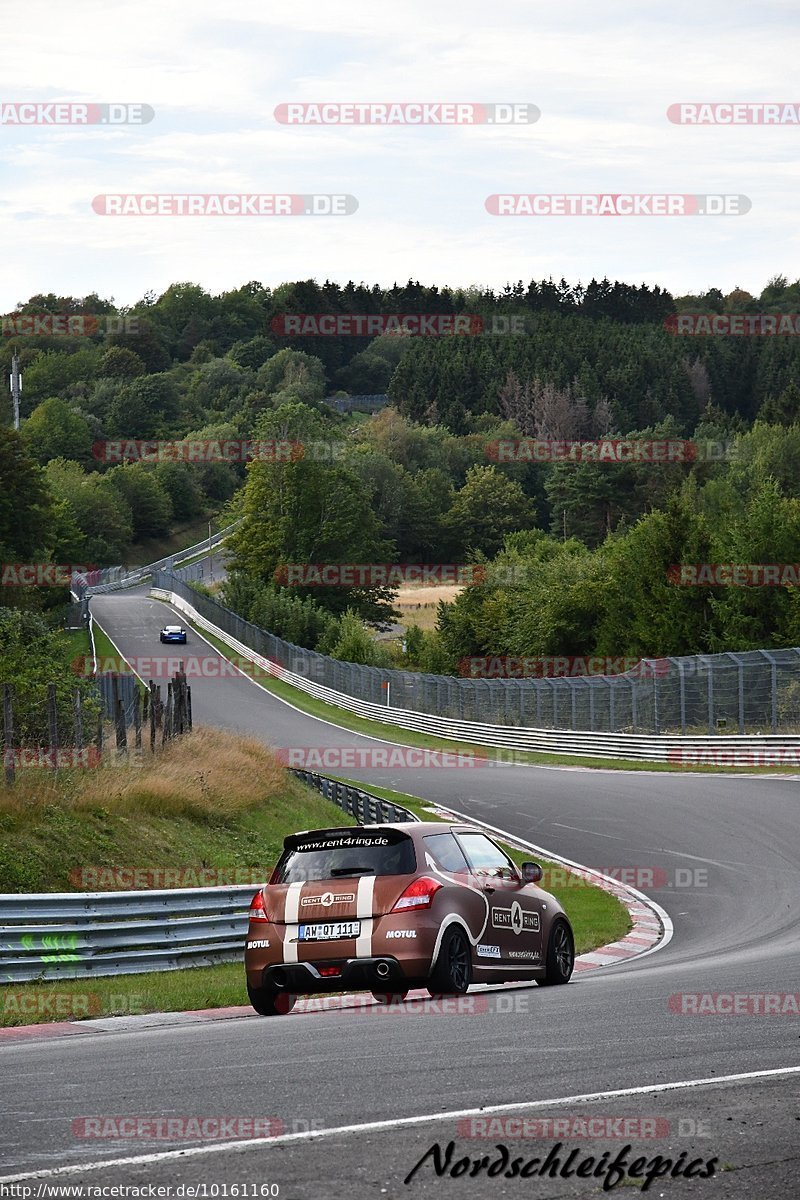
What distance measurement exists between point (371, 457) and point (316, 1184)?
136 m

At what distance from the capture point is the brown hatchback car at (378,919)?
10969 millimetres

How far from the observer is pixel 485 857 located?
12414 millimetres

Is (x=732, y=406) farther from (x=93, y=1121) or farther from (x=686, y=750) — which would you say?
(x=93, y=1121)

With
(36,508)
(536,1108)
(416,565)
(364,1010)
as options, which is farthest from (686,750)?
(416,565)

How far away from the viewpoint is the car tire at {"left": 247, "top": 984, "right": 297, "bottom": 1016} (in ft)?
37.1

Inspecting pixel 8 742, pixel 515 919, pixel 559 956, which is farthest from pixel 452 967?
pixel 8 742
